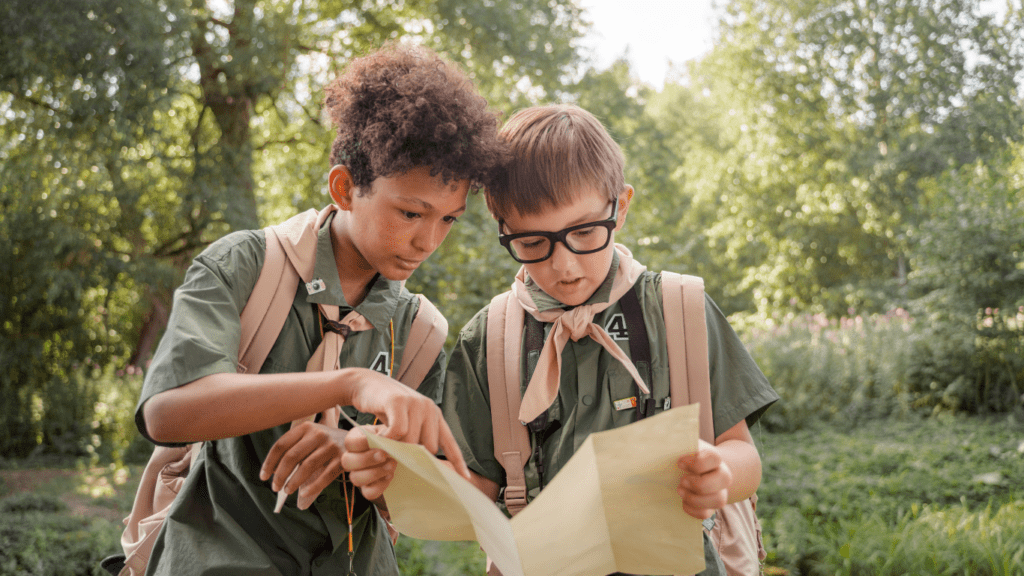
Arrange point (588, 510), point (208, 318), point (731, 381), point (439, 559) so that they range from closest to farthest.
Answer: point (588, 510), point (208, 318), point (731, 381), point (439, 559)

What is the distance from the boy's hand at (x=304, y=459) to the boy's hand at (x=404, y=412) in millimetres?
179

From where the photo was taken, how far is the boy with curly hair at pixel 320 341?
48.4 inches

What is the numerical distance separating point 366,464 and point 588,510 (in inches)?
14.1

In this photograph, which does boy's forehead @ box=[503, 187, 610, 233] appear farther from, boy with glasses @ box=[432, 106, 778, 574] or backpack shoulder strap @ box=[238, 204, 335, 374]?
backpack shoulder strap @ box=[238, 204, 335, 374]

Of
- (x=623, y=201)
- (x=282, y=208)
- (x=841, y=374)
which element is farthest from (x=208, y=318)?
(x=282, y=208)

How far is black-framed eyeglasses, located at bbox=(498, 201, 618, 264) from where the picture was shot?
5.19ft

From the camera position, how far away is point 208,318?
1.36 meters

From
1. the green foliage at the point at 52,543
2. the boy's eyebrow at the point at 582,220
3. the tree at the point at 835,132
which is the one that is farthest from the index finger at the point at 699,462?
the tree at the point at 835,132

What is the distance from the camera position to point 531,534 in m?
1.02

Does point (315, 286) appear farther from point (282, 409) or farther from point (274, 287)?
point (282, 409)

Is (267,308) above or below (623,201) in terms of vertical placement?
below

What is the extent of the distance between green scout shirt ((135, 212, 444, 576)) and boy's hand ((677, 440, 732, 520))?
784 mm

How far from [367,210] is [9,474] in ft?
25.1

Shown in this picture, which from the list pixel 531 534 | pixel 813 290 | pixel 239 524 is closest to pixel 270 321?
pixel 239 524
